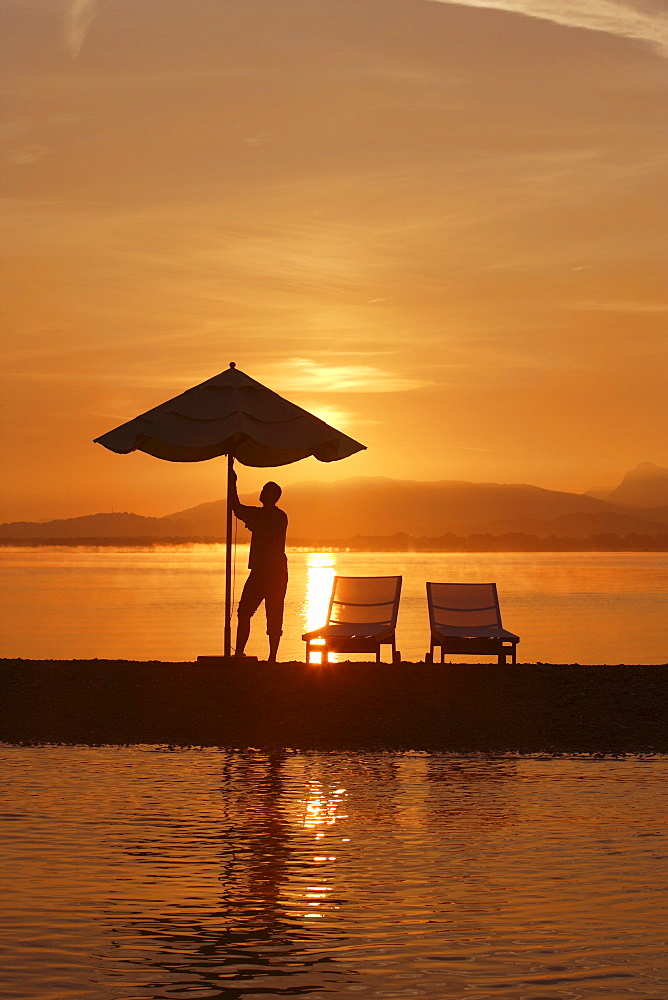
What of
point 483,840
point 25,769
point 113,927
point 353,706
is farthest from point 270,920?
point 353,706

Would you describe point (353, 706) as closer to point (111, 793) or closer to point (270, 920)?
point (111, 793)

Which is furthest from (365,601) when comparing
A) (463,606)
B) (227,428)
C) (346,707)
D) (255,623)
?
(255,623)

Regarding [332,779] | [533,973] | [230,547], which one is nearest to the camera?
[533,973]

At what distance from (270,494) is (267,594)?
3.77 feet

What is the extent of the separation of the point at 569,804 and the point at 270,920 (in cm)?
360

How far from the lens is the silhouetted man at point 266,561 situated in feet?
48.6

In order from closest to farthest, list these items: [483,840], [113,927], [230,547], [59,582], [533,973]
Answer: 1. [533,973]
2. [113,927]
3. [483,840]
4. [230,547]
5. [59,582]

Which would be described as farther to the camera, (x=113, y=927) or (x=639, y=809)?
(x=639, y=809)

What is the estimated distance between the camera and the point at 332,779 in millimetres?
10375

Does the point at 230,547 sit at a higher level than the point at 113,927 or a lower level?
higher

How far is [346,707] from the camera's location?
1305cm

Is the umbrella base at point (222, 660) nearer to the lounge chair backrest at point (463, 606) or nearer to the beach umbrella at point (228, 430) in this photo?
the beach umbrella at point (228, 430)

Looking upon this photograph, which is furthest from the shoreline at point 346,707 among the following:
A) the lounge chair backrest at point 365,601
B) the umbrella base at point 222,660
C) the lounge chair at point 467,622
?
the lounge chair backrest at point 365,601

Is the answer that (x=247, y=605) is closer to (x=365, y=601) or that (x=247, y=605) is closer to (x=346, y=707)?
(x=365, y=601)
